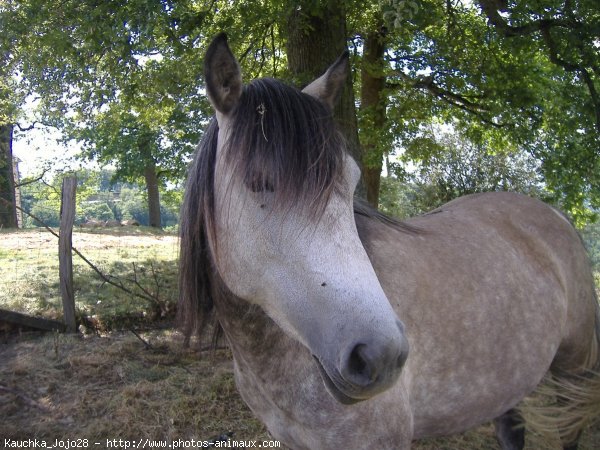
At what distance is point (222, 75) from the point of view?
5.13 feet

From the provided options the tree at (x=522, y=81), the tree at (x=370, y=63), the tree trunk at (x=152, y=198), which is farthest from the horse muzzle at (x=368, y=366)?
the tree trunk at (x=152, y=198)

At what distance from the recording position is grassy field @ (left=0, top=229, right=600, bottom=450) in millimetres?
3592

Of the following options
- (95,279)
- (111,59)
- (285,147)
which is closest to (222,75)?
(285,147)

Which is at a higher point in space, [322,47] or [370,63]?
[370,63]

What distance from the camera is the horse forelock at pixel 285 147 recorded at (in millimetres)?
1412

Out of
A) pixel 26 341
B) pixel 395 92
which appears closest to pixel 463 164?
pixel 395 92

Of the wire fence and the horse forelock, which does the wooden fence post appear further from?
the horse forelock

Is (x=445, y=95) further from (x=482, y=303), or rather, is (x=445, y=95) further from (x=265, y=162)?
(x=265, y=162)

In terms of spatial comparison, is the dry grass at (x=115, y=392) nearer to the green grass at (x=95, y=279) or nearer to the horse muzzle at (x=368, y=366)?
the green grass at (x=95, y=279)

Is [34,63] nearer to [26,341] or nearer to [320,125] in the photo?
[26,341]

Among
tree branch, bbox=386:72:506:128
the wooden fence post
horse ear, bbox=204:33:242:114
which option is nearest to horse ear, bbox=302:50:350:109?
horse ear, bbox=204:33:242:114

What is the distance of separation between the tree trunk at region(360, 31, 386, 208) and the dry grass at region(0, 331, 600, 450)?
3.22 meters

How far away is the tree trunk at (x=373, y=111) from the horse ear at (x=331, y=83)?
4028mm

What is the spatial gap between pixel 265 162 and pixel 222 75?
1.26 feet
